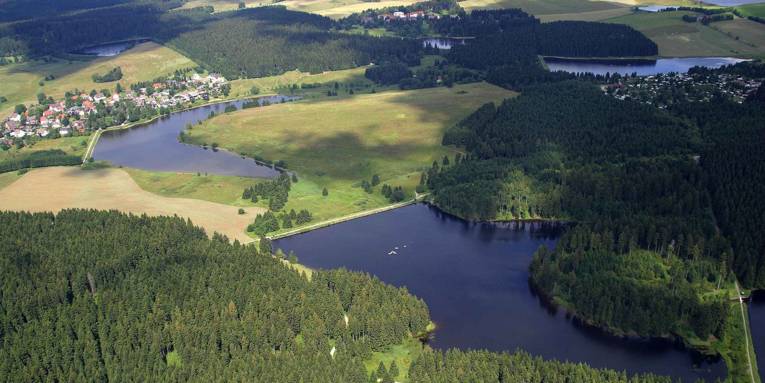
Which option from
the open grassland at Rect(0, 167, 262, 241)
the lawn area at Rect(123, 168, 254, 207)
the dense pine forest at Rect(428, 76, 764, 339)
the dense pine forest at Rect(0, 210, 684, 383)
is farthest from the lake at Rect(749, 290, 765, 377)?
the lawn area at Rect(123, 168, 254, 207)

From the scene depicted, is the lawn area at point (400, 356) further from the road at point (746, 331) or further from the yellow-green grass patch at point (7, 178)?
the yellow-green grass patch at point (7, 178)

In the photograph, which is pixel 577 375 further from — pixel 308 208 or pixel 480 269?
pixel 308 208

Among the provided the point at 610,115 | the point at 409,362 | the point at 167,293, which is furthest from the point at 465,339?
the point at 610,115

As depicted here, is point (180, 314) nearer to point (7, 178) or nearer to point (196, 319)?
point (196, 319)

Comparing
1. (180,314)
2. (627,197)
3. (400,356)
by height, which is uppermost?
(627,197)

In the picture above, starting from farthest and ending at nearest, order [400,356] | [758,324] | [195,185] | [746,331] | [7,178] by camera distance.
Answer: [7,178] → [195,185] → [758,324] → [746,331] → [400,356]

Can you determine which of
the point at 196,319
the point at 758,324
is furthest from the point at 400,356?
the point at 758,324

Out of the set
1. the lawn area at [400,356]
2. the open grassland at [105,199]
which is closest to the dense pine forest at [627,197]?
the lawn area at [400,356]
